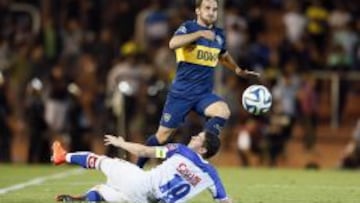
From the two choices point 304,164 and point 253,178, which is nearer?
point 253,178

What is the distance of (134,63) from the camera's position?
83.9ft

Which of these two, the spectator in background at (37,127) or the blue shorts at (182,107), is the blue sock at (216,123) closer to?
the blue shorts at (182,107)

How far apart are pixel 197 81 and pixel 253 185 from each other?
8.22ft

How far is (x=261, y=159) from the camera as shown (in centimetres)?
2477

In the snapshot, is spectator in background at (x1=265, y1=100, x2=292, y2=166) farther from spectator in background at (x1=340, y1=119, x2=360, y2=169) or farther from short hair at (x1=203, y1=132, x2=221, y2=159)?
short hair at (x1=203, y1=132, x2=221, y2=159)

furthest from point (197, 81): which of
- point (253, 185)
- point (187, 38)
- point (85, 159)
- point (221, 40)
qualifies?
point (85, 159)

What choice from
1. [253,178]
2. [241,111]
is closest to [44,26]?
[241,111]

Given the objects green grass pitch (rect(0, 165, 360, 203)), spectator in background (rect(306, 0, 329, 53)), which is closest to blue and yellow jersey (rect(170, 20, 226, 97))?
green grass pitch (rect(0, 165, 360, 203))

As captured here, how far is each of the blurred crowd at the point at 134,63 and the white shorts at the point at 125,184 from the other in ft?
36.7

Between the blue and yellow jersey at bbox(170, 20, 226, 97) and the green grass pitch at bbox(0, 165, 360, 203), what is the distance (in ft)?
4.38

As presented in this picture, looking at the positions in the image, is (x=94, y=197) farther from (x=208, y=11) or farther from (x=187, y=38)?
(x=208, y=11)

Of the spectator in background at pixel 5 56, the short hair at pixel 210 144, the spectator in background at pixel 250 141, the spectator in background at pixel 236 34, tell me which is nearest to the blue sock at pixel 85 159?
the short hair at pixel 210 144

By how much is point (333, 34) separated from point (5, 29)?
7.16m

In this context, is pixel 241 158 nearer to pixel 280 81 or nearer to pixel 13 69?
pixel 280 81
